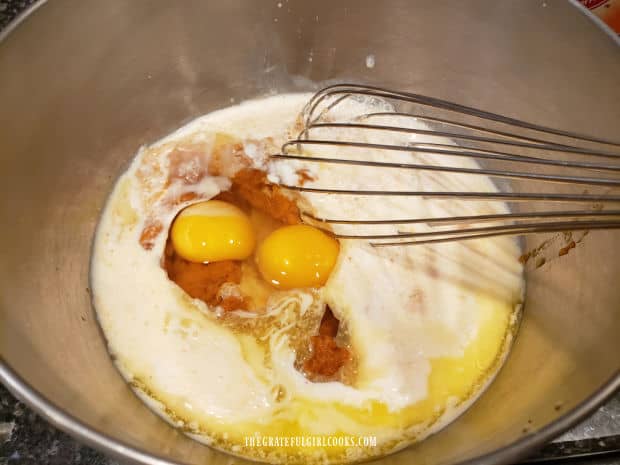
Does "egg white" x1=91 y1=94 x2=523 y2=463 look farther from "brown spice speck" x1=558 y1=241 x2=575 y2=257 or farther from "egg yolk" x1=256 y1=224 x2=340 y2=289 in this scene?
"brown spice speck" x1=558 y1=241 x2=575 y2=257

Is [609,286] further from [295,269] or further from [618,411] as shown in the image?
[295,269]

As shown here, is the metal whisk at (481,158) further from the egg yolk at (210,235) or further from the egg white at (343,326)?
the egg yolk at (210,235)

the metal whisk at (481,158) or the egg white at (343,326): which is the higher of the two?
the metal whisk at (481,158)

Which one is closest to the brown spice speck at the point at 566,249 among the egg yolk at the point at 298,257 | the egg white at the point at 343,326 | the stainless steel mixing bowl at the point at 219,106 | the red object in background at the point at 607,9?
the stainless steel mixing bowl at the point at 219,106

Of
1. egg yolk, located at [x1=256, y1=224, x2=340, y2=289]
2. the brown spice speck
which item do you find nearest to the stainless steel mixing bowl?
the brown spice speck

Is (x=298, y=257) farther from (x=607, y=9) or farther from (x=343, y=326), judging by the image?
(x=607, y=9)

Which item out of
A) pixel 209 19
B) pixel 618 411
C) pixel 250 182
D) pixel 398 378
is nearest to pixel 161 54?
pixel 209 19
